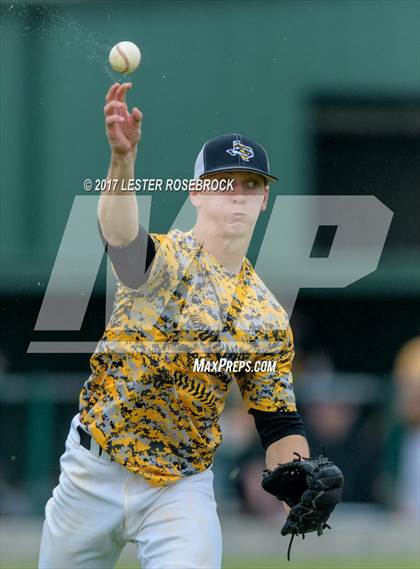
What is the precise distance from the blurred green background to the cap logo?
1.50m

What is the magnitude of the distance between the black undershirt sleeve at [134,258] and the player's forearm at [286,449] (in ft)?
2.87

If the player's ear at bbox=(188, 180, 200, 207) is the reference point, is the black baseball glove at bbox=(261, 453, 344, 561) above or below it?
below

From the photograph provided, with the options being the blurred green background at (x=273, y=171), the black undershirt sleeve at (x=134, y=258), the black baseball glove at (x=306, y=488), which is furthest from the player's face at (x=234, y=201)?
the blurred green background at (x=273, y=171)

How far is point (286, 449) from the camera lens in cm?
467

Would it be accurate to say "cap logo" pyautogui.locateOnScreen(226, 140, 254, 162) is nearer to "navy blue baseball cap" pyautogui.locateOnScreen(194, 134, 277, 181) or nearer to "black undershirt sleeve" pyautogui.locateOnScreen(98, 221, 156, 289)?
"navy blue baseball cap" pyautogui.locateOnScreen(194, 134, 277, 181)

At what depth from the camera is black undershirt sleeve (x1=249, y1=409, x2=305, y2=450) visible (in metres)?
4.66

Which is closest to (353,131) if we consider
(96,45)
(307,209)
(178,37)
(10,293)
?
(307,209)

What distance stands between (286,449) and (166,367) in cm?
63

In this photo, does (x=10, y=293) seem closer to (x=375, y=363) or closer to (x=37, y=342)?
(x=37, y=342)

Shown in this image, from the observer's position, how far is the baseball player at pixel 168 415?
14.2ft

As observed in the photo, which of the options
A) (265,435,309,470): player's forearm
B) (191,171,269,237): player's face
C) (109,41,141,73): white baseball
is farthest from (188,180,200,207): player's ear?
(265,435,309,470): player's forearm

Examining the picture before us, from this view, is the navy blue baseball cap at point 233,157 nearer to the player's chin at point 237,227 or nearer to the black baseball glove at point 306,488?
the player's chin at point 237,227

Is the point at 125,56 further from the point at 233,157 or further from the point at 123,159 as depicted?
the point at 123,159

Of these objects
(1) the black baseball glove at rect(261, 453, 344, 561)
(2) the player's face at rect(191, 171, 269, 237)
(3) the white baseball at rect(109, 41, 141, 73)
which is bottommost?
(1) the black baseball glove at rect(261, 453, 344, 561)
